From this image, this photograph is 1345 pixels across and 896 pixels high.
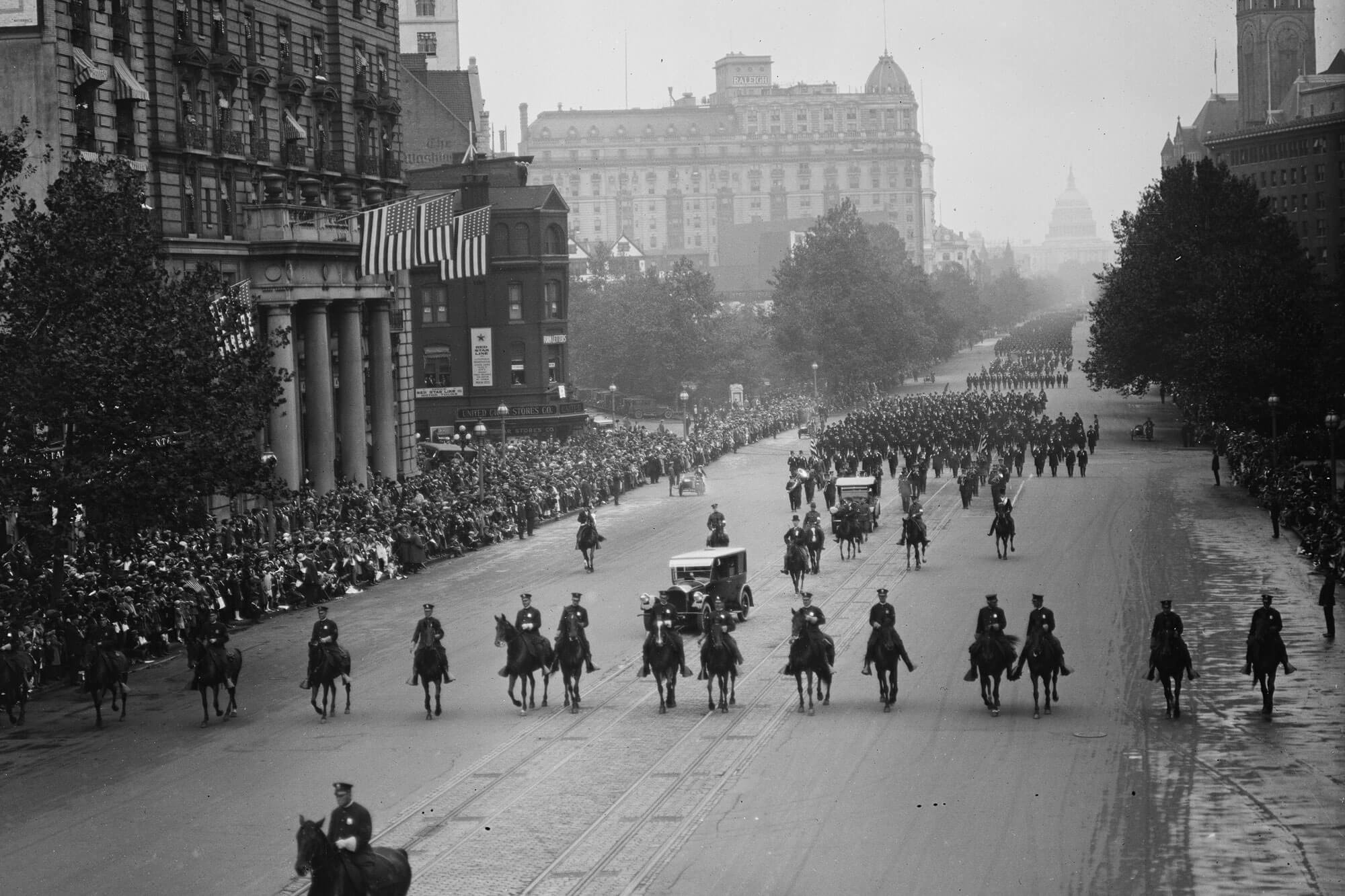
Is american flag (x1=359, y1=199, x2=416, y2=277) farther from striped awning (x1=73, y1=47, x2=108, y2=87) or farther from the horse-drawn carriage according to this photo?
the horse-drawn carriage

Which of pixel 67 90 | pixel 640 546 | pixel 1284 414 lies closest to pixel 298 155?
pixel 67 90

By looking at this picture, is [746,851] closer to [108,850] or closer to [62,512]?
[108,850]

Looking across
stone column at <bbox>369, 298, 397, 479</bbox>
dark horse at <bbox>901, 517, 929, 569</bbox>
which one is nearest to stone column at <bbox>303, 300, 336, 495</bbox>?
stone column at <bbox>369, 298, 397, 479</bbox>

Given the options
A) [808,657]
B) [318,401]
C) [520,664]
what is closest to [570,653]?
[520,664]

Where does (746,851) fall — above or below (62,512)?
below

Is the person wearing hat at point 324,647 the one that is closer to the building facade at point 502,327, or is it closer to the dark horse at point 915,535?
the dark horse at point 915,535
